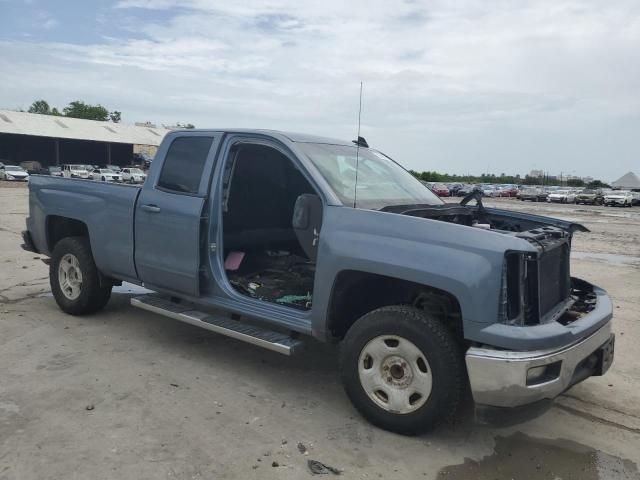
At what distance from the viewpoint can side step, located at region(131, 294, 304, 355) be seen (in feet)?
13.4

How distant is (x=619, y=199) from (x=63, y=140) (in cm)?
4625

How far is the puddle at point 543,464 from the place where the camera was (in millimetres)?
3307

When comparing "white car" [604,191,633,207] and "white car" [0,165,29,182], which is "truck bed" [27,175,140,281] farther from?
"white car" [604,191,633,207]

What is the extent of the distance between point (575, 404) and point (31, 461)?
12.2 feet

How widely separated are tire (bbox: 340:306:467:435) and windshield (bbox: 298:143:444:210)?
0.95m

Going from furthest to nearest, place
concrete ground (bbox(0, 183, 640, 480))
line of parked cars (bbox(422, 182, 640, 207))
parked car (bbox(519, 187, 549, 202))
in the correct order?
parked car (bbox(519, 187, 549, 202))
line of parked cars (bbox(422, 182, 640, 207))
concrete ground (bbox(0, 183, 640, 480))

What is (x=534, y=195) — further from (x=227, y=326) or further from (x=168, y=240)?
(x=227, y=326)

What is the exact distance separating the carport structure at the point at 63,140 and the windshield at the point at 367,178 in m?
45.9

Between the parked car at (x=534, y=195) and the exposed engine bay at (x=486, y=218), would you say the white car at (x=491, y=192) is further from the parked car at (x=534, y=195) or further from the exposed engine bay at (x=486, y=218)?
the exposed engine bay at (x=486, y=218)

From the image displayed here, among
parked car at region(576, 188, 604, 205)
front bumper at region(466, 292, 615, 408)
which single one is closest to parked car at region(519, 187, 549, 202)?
parked car at region(576, 188, 604, 205)

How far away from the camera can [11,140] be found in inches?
1854

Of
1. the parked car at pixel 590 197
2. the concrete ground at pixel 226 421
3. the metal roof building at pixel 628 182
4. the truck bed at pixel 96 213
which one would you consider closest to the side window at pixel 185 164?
the truck bed at pixel 96 213

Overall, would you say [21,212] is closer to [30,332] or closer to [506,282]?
[30,332]

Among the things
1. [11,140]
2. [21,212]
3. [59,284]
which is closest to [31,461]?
[59,284]
